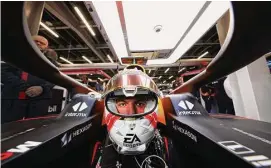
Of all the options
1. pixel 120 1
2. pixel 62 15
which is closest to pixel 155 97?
pixel 120 1

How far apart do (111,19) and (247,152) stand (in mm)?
1184

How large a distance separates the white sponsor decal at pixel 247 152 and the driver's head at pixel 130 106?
0.39 m

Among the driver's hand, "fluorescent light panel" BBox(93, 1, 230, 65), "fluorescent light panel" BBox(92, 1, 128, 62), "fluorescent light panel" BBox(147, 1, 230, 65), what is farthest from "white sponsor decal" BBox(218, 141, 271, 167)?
the driver's hand

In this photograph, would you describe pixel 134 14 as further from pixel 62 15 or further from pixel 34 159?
pixel 62 15

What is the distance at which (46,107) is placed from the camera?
1.43 metres

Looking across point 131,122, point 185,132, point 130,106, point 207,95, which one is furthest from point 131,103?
point 207,95

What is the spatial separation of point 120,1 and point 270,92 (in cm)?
141

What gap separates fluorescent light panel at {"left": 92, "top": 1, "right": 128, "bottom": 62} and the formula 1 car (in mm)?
618

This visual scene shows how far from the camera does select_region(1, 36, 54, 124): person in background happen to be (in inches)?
48.1

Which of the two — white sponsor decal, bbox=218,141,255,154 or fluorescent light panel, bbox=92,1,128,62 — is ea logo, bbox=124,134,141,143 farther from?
fluorescent light panel, bbox=92,1,128,62

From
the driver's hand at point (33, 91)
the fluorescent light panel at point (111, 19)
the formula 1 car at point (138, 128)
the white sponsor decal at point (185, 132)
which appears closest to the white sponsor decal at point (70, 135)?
the formula 1 car at point (138, 128)

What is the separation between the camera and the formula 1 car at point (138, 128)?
304 millimetres

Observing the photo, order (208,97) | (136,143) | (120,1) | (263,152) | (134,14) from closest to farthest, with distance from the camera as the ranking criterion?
(263,152), (136,143), (120,1), (134,14), (208,97)

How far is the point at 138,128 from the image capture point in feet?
2.00
